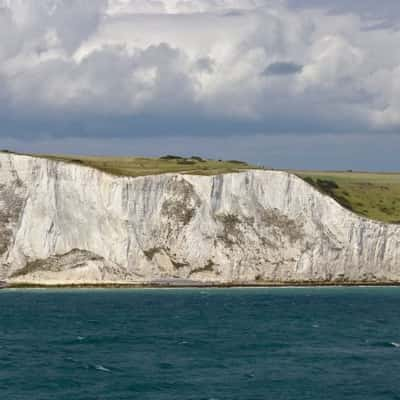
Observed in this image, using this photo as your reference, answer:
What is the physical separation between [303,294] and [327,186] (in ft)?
124

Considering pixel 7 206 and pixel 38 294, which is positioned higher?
pixel 7 206

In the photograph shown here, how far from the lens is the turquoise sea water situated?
204 ft

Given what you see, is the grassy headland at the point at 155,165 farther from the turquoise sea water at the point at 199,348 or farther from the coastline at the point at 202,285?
the turquoise sea water at the point at 199,348

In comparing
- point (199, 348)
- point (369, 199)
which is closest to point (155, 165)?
point (369, 199)

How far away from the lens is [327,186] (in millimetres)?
171125

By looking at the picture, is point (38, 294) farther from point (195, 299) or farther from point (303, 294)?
point (303, 294)

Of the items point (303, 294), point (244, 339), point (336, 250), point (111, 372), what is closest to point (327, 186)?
point (336, 250)

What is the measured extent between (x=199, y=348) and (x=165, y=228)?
63819 millimetres

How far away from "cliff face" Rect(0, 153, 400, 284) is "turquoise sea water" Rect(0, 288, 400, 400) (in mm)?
14014

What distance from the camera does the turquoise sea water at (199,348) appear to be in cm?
6203

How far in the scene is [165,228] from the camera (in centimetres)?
14225

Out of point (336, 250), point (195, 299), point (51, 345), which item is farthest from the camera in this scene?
point (336, 250)

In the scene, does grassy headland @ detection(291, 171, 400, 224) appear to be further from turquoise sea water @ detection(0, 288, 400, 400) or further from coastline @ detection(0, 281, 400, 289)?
turquoise sea water @ detection(0, 288, 400, 400)

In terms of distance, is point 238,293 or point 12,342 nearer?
point 12,342
